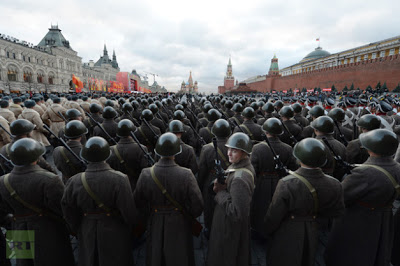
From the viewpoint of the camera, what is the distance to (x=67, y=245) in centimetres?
305

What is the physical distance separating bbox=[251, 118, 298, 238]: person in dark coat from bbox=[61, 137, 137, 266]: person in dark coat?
2262mm

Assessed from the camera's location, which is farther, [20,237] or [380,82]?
[380,82]

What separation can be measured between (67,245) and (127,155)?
1.59 m

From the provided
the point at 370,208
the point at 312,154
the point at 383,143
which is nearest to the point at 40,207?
the point at 312,154

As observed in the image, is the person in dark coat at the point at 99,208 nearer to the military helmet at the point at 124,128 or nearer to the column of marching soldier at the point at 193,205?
the column of marching soldier at the point at 193,205

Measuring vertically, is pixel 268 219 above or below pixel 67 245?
above

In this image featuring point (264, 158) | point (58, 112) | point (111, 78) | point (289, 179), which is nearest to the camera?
point (289, 179)

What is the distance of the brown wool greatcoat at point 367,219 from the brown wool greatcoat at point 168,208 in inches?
78.9

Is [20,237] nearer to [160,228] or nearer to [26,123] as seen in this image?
[160,228]

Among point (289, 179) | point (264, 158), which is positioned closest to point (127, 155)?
point (264, 158)

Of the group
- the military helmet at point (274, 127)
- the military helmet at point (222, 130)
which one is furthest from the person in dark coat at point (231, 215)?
the military helmet at point (274, 127)

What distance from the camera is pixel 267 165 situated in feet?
12.7

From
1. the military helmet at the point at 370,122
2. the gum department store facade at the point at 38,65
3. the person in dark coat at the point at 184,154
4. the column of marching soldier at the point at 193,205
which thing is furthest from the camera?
the gum department store facade at the point at 38,65

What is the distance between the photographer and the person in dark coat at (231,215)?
240cm
